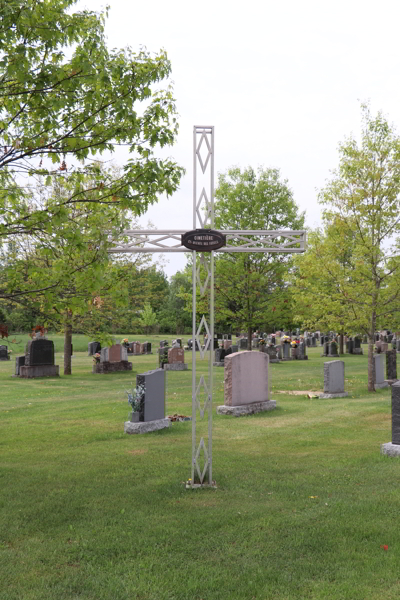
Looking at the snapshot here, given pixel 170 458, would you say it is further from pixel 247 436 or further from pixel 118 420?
pixel 118 420

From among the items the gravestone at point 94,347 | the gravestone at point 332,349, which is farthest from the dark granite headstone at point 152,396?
the gravestone at point 332,349

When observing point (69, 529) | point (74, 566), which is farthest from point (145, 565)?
point (69, 529)

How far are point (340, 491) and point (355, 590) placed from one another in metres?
2.56

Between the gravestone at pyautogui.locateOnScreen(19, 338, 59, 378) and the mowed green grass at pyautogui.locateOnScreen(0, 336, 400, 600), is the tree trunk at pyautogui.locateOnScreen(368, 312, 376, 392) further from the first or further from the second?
the gravestone at pyautogui.locateOnScreen(19, 338, 59, 378)

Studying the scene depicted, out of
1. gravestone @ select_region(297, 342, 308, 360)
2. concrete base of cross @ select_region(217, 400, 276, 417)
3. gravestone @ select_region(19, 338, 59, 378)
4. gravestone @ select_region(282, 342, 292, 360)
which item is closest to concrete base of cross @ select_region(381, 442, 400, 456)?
concrete base of cross @ select_region(217, 400, 276, 417)

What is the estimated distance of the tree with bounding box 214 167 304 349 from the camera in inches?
1114

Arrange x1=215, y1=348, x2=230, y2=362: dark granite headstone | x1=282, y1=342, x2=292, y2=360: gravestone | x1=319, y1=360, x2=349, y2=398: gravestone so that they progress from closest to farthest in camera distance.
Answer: x1=319, y1=360, x2=349, y2=398: gravestone, x1=215, y1=348, x2=230, y2=362: dark granite headstone, x1=282, y1=342, x2=292, y2=360: gravestone

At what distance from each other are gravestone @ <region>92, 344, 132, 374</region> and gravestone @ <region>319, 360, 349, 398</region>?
11659 mm

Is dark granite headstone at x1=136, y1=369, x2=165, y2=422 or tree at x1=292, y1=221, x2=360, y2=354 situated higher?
tree at x1=292, y1=221, x2=360, y2=354

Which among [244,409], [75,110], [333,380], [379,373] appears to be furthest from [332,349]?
[75,110]

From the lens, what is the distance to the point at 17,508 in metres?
6.25

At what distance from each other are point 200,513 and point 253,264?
23.4 m

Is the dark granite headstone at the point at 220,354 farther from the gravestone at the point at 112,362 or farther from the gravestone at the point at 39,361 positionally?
the gravestone at the point at 39,361

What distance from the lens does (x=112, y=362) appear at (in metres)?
24.4
